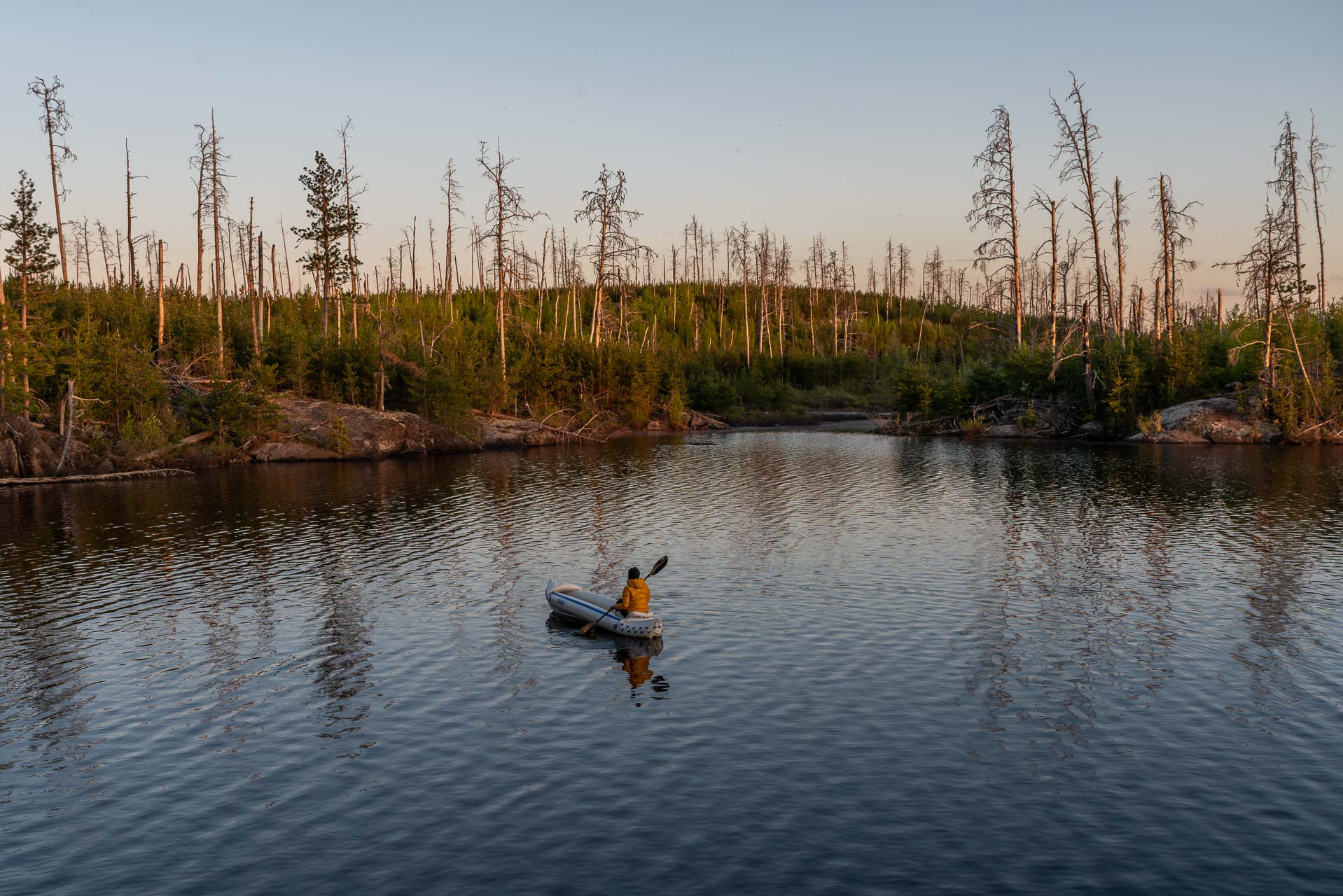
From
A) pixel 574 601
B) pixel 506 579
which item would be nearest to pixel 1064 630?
pixel 574 601

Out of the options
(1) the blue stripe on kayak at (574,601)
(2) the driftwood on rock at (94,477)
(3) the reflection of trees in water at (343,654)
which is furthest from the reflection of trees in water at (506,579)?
(2) the driftwood on rock at (94,477)

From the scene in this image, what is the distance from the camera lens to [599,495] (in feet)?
142

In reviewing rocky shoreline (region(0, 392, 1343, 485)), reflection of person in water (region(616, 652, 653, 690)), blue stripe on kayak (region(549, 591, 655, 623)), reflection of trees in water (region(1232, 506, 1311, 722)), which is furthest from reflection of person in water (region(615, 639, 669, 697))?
rocky shoreline (region(0, 392, 1343, 485))

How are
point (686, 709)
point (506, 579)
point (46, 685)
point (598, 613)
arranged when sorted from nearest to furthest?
point (686, 709) → point (46, 685) → point (598, 613) → point (506, 579)

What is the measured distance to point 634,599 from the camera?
20953mm

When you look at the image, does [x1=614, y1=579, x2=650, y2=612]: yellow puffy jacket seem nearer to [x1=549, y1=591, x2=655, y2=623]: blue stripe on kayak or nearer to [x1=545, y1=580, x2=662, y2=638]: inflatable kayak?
[x1=545, y1=580, x2=662, y2=638]: inflatable kayak

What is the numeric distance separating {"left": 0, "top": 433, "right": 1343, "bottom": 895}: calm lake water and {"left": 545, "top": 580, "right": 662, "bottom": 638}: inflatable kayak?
0.42 m

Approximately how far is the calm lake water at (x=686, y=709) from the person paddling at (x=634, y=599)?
91cm

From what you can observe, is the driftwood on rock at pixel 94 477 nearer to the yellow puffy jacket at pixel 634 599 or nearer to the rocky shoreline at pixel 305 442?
the rocky shoreline at pixel 305 442

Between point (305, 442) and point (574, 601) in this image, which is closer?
point (574, 601)

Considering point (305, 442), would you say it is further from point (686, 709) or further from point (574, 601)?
point (686, 709)

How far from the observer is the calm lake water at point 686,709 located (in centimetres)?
1138

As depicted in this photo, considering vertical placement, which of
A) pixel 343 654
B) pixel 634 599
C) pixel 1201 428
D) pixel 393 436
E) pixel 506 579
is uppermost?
pixel 393 436

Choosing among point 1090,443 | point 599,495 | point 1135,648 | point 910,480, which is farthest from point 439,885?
point 1090,443
